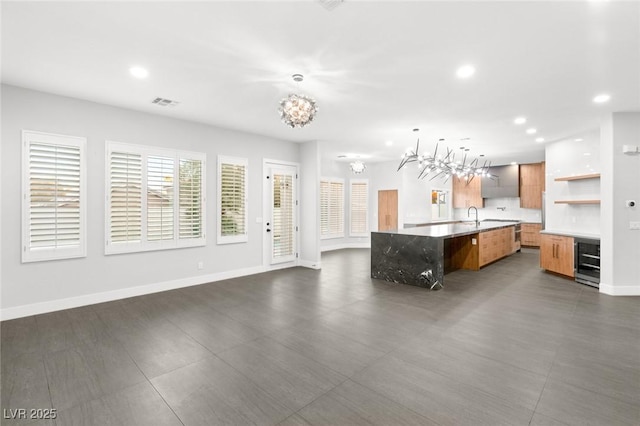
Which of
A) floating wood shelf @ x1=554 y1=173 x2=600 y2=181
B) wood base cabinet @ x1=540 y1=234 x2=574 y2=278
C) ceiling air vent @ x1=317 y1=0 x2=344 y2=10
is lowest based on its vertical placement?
wood base cabinet @ x1=540 y1=234 x2=574 y2=278

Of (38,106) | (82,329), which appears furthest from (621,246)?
(38,106)

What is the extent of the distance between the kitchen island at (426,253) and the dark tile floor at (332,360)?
617 mm

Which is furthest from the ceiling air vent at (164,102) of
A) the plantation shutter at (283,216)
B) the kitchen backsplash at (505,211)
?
the kitchen backsplash at (505,211)

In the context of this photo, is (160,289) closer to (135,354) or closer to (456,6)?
(135,354)

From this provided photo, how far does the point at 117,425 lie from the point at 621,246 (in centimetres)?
709

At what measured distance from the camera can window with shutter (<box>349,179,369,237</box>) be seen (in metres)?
10.9

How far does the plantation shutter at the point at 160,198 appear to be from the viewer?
504cm

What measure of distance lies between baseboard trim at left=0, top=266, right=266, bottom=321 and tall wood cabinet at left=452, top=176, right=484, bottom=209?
935 centimetres

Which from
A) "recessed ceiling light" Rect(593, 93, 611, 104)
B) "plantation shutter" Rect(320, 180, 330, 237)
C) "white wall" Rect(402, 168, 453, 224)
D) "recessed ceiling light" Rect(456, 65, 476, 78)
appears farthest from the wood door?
"recessed ceiling light" Rect(456, 65, 476, 78)

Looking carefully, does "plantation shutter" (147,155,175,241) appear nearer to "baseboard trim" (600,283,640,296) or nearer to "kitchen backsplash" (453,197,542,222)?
"baseboard trim" (600,283,640,296)

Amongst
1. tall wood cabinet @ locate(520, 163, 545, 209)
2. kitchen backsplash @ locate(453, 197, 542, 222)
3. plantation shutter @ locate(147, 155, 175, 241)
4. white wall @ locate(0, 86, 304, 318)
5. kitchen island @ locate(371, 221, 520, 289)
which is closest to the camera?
white wall @ locate(0, 86, 304, 318)

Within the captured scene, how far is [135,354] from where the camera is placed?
9.72ft

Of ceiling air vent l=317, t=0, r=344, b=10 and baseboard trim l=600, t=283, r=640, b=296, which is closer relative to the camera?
ceiling air vent l=317, t=0, r=344, b=10

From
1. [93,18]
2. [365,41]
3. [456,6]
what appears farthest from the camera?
[365,41]
